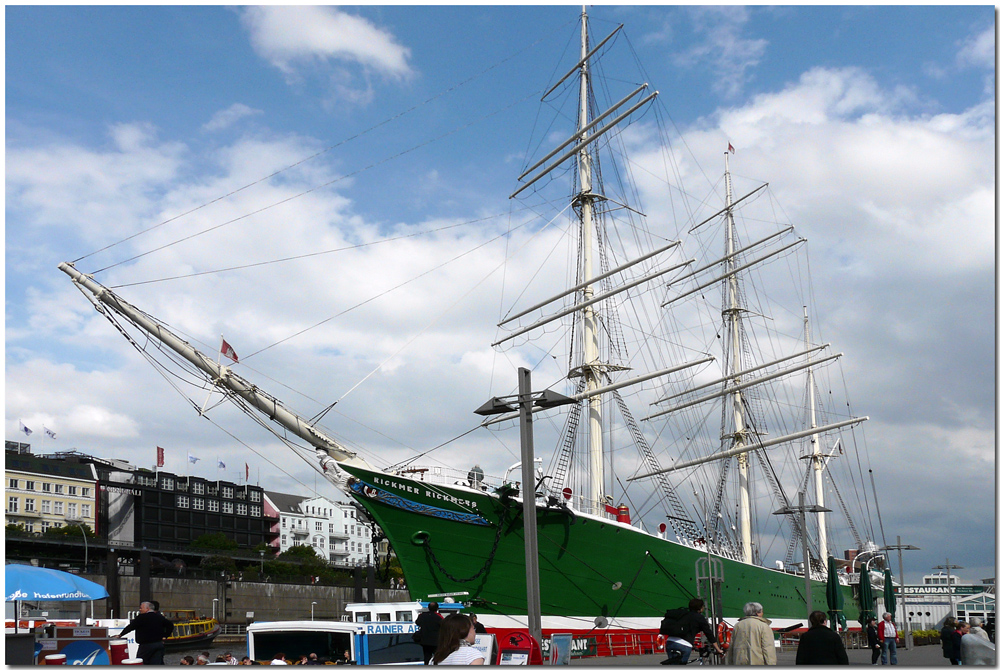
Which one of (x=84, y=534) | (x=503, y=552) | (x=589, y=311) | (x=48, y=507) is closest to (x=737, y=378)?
(x=589, y=311)

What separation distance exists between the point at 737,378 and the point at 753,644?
39.0 metres

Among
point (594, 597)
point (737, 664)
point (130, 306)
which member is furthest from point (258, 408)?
point (737, 664)

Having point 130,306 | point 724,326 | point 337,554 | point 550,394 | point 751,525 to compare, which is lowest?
point 337,554

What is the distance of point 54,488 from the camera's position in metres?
71.2

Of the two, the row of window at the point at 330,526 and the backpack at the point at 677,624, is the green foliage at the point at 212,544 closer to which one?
the row of window at the point at 330,526

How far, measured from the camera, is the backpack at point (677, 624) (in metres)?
10.9

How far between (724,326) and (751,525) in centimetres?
1049

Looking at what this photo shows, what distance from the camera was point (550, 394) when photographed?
11.2m

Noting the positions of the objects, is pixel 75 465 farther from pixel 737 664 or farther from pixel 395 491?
pixel 737 664

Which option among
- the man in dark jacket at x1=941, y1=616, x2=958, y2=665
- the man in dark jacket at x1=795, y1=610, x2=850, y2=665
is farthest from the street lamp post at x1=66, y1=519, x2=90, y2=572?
the man in dark jacket at x1=795, y1=610, x2=850, y2=665

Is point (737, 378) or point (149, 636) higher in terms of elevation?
point (737, 378)

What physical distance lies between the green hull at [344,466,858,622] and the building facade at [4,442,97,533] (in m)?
55.1

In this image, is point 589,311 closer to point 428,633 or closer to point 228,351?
point 228,351

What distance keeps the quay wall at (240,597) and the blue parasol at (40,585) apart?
41.3 m
